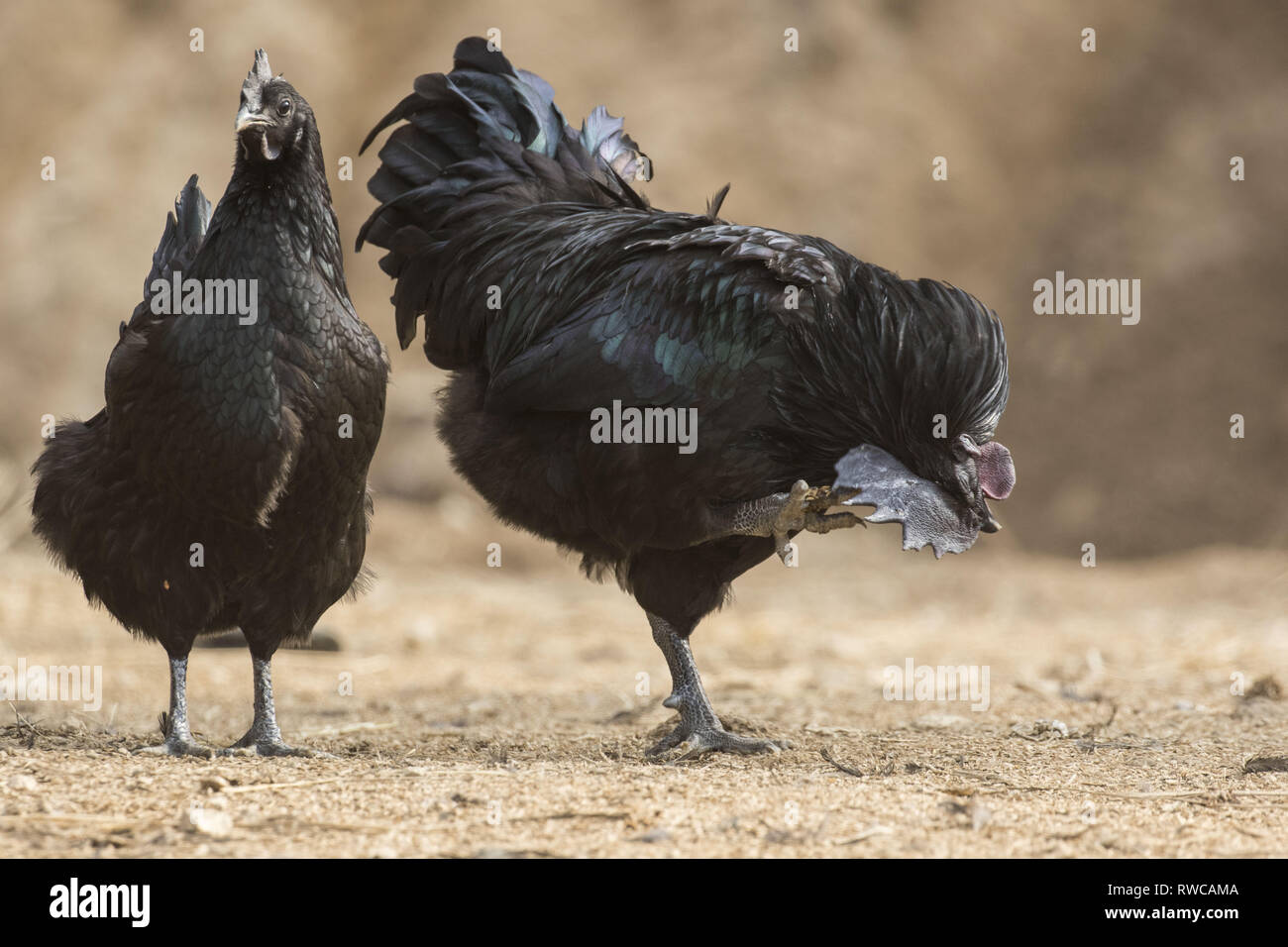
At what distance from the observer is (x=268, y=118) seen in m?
5.17

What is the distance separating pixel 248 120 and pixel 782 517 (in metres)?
2.47

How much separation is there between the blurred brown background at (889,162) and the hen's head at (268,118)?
10806 millimetres

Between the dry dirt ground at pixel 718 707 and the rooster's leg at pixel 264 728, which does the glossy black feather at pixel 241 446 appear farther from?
the dry dirt ground at pixel 718 707

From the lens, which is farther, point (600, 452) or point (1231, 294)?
point (1231, 294)

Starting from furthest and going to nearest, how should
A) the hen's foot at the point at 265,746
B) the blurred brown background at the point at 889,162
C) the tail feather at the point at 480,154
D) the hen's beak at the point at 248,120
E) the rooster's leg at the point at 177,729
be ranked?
the blurred brown background at the point at 889,162 → the tail feather at the point at 480,154 → the hen's foot at the point at 265,746 → the rooster's leg at the point at 177,729 → the hen's beak at the point at 248,120

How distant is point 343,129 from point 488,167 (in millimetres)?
12992

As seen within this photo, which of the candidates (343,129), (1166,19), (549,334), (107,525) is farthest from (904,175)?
(107,525)

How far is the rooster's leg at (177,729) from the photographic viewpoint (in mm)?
5461

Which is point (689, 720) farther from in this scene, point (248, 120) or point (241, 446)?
point (248, 120)

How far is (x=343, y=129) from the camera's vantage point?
19203 mm

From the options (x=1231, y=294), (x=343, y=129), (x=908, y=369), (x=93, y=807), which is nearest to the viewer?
(x=93, y=807)

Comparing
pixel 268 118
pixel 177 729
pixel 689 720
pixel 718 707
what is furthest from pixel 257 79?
pixel 718 707

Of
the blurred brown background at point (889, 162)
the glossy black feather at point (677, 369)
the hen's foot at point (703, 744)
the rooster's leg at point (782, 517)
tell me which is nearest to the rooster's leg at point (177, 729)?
the glossy black feather at point (677, 369)

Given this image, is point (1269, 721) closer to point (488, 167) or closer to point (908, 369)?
point (908, 369)
